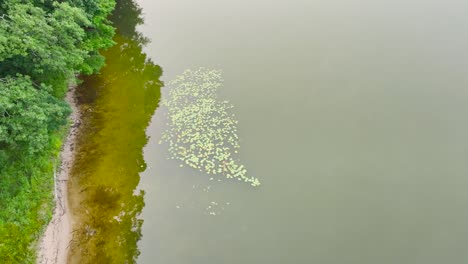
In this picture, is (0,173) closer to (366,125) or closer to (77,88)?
(77,88)

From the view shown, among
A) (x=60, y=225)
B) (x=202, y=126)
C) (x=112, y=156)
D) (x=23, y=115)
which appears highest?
(x=202, y=126)

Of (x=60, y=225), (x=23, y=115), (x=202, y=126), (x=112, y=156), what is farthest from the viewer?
(x=202, y=126)

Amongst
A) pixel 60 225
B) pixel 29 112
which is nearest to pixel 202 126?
pixel 60 225

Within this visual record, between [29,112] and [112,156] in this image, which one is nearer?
[29,112]

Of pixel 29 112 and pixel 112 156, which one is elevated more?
pixel 112 156

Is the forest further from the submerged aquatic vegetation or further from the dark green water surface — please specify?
the submerged aquatic vegetation

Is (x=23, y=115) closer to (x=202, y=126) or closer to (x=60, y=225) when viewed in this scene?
(x=60, y=225)

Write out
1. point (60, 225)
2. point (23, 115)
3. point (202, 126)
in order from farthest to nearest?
point (202, 126)
point (60, 225)
point (23, 115)

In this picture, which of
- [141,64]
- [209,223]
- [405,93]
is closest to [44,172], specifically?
[209,223]
